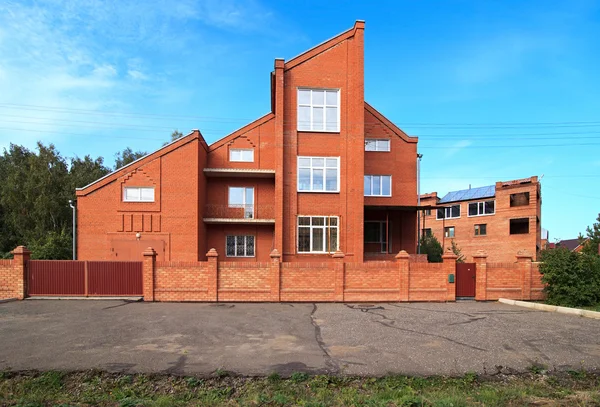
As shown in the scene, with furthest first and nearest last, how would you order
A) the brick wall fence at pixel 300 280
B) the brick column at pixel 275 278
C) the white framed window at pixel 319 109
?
the white framed window at pixel 319 109 < the brick column at pixel 275 278 < the brick wall fence at pixel 300 280

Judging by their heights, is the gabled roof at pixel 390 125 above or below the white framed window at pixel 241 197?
above

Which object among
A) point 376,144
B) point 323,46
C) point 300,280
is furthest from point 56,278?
point 376,144

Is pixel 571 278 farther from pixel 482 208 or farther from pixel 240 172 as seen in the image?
pixel 482 208

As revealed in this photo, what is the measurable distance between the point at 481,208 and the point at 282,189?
33.9 metres

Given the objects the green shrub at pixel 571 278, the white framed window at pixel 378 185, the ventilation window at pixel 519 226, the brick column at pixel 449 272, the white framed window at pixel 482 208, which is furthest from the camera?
the white framed window at pixel 482 208

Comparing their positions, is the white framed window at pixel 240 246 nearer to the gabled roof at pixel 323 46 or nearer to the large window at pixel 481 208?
the gabled roof at pixel 323 46

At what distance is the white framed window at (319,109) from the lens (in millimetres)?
20734

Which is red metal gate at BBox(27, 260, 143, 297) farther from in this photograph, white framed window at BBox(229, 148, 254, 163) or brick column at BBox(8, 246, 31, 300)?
white framed window at BBox(229, 148, 254, 163)

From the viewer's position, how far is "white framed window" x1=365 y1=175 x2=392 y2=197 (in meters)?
23.3

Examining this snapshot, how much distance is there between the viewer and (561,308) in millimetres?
13367

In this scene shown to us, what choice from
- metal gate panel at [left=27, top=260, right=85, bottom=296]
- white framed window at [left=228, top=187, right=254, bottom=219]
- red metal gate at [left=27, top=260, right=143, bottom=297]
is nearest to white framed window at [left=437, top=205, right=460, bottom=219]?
white framed window at [left=228, top=187, right=254, bottom=219]

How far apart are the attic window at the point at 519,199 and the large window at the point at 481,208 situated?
7.49ft

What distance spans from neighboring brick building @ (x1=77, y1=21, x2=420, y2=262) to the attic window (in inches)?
964

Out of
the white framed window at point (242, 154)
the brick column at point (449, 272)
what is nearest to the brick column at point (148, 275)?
the white framed window at point (242, 154)
